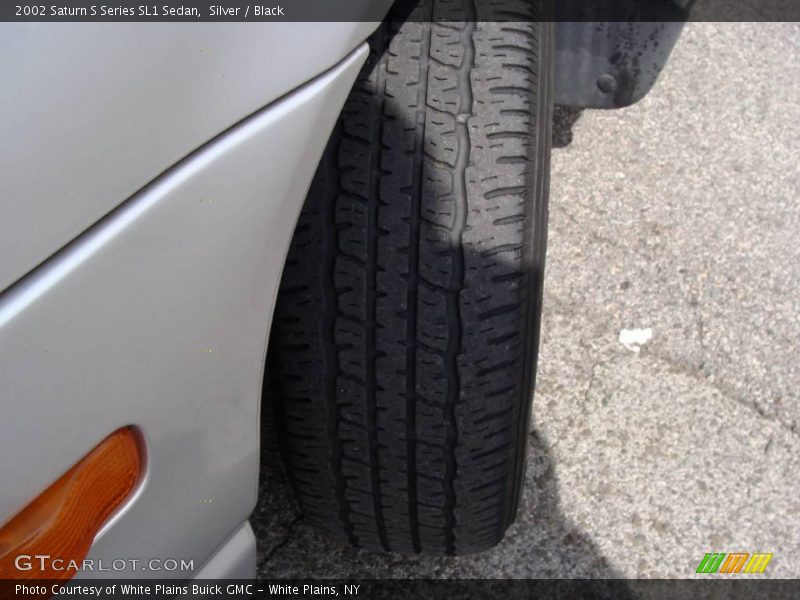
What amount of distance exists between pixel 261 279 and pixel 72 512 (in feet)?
1.04

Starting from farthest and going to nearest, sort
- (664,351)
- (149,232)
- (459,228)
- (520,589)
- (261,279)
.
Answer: (664,351)
(520,589)
(459,228)
(261,279)
(149,232)

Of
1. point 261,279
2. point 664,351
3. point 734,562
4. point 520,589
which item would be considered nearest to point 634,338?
point 664,351

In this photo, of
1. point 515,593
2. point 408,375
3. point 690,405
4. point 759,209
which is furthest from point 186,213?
point 759,209

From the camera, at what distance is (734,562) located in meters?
1.81

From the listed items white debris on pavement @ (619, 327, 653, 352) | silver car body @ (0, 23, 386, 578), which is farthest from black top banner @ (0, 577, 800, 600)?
silver car body @ (0, 23, 386, 578)

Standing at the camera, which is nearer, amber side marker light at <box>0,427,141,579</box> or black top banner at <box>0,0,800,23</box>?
black top banner at <box>0,0,800,23</box>

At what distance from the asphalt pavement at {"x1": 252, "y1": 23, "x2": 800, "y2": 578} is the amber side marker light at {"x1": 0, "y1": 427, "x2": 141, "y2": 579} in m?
0.90

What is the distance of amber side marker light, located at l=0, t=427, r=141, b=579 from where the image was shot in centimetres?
87

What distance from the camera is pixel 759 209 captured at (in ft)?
7.91

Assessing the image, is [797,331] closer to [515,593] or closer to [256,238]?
[515,593]

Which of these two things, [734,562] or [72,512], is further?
A: [734,562]

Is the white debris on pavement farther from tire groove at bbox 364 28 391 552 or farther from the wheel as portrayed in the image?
tire groove at bbox 364 28 391 552

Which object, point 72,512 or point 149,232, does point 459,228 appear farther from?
point 72,512

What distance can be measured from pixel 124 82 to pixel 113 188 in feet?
0.31
